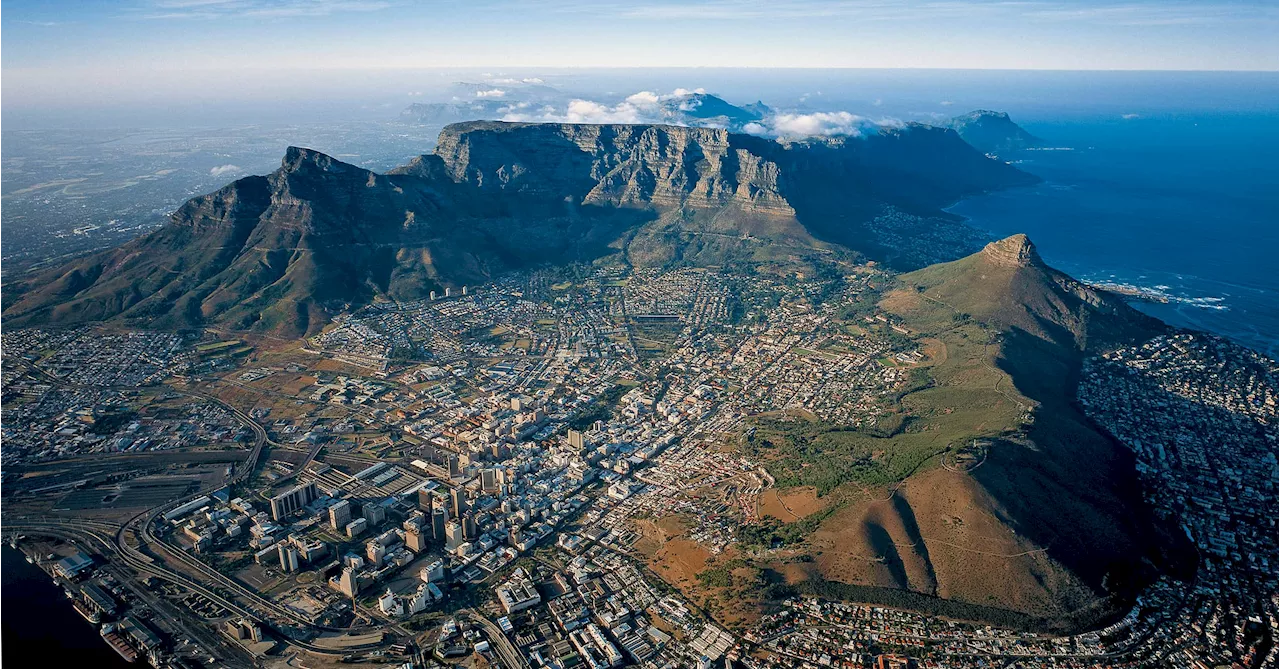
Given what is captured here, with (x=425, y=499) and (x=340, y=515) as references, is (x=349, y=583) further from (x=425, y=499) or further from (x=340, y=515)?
(x=425, y=499)

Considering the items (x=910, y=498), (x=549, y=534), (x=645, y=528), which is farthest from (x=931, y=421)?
(x=549, y=534)

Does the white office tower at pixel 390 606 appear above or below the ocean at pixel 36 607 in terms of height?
above

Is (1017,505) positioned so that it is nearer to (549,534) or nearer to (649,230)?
(549,534)

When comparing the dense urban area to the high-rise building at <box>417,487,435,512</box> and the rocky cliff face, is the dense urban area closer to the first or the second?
the high-rise building at <box>417,487,435,512</box>

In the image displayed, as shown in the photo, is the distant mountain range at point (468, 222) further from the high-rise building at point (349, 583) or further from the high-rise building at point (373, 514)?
the high-rise building at point (349, 583)

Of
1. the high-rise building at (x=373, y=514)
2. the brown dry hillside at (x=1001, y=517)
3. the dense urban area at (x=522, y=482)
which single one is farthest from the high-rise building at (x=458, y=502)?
the brown dry hillside at (x=1001, y=517)

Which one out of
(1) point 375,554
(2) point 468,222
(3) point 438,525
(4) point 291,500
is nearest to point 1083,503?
(3) point 438,525

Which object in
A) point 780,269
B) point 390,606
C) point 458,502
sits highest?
point 780,269
